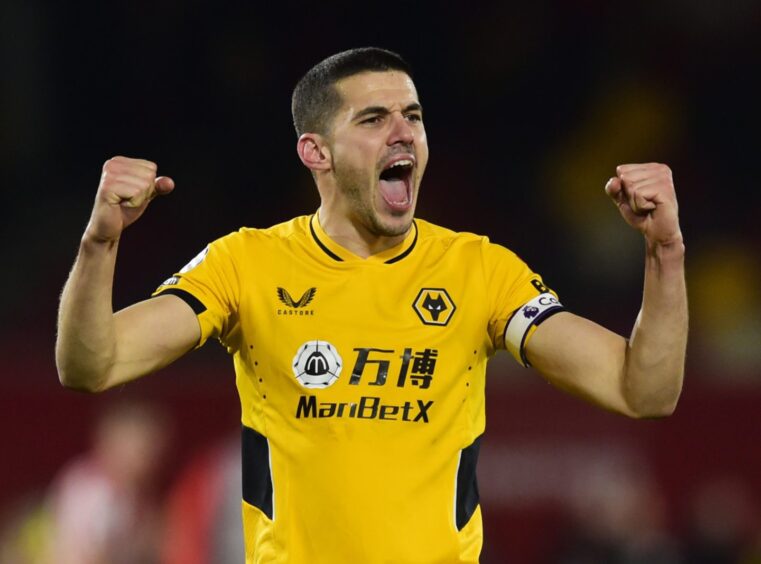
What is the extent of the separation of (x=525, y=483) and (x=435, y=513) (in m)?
5.43

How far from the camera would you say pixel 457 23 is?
13102 mm

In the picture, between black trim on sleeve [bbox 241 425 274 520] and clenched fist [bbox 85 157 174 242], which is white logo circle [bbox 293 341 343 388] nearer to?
black trim on sleeve [bbox 241 425 274 520]

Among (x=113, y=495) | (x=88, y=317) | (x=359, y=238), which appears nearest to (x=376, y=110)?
(x=359, y=238)

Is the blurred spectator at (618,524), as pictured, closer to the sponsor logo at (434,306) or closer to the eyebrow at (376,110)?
the sponsor logo at (434,306)

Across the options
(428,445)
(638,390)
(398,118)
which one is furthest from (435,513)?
(398,118)

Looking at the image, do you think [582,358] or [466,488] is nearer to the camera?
[582,358]

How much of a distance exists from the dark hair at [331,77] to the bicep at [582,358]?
0.95 m

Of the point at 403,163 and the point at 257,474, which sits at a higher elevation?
the point at 403,163

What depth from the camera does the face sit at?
14.6 feet

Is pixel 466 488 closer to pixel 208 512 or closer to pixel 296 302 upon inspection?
pixel 296 302

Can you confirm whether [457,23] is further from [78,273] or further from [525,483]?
[78,273]

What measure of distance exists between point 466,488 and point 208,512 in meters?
4.85

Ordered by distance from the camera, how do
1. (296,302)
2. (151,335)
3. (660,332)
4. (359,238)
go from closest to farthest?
1. (660,332)
2. (151,335)
3. (296,302)
4. (359,238)

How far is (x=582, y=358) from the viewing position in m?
4.16
